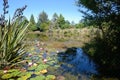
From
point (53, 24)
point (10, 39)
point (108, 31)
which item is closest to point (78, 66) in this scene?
point (108, 31)

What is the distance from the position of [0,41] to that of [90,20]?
7842 mm

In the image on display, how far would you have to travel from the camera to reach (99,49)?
11242 millimetres

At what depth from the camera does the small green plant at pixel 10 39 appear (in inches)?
284

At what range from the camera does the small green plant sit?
7.22 metres

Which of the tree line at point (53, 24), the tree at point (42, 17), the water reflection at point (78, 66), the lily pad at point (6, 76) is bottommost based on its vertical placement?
the water reflection at point (78, 66)

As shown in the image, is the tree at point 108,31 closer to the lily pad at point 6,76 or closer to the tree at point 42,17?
the lily pad at point 6,76

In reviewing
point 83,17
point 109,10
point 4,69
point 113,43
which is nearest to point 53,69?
point 4,69

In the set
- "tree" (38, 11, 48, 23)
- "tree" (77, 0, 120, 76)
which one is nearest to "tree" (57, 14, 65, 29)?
"tree" (38, 11, 48, 23)

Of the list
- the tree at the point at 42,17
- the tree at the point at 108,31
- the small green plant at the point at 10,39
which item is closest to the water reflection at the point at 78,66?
the tree at the point at 108,31

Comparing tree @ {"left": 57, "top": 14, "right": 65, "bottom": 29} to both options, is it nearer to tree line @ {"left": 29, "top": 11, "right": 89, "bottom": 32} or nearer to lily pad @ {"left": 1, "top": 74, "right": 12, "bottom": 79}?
tree line @ {"left": 29, "top": 11, "right": 89, "bottom": 32}

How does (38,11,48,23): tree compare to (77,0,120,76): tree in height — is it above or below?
above

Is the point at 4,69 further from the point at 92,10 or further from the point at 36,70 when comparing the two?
the point at 92,10

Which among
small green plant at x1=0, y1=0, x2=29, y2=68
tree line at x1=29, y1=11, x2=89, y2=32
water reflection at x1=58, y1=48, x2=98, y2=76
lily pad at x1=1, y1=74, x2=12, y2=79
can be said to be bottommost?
water reflection at x1=58, y1=48, x2=98, y2=76

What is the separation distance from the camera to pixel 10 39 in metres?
7.55
